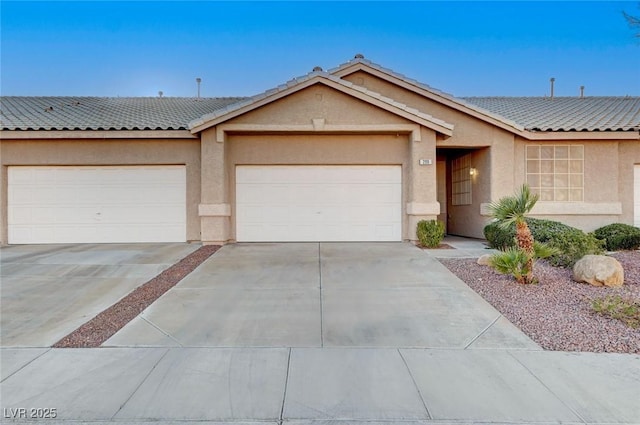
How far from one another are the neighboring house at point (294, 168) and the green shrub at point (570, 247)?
3.39 metres

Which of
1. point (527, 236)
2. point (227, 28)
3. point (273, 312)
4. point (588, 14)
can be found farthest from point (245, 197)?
point (588, 14)

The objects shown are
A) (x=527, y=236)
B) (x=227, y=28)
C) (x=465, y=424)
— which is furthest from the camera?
(x=227, y=28)

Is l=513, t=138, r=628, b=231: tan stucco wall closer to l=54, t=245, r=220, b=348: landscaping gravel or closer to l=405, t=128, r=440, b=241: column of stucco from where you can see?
l=405, t=128, r=440, b=241: column of stucco

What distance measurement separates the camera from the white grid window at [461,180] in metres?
13.7

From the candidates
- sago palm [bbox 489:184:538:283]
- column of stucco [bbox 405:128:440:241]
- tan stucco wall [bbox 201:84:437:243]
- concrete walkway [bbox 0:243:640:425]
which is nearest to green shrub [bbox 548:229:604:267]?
sago palm [bbox 489:184:538:283]

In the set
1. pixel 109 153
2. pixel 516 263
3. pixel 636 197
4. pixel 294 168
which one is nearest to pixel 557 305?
pixel 516 263

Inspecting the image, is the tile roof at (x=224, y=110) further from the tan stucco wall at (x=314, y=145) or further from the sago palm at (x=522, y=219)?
→ the sago palm at (x=522, y=219)

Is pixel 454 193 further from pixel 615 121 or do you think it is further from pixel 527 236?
pixel 527 236

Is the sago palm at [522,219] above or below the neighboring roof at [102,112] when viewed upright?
below

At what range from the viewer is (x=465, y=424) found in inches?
118

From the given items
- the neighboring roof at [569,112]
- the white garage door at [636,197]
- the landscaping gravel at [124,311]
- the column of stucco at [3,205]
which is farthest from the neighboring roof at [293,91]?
the white garage door at [636,197]

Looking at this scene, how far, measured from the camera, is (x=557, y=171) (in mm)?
12273

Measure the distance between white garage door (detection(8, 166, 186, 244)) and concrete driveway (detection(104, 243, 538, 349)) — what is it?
4.01 meters

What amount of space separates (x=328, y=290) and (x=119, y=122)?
9859 millimetres
